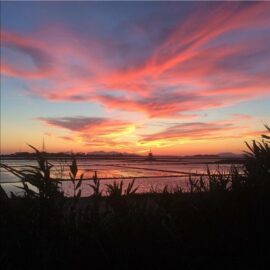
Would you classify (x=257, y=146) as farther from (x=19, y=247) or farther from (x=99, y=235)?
(x=19, y=247)

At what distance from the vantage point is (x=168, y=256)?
5.70 metres

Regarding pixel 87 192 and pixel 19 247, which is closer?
pixel 19 247

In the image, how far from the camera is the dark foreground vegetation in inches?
211

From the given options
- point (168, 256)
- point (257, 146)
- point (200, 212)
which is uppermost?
point (257, 146)

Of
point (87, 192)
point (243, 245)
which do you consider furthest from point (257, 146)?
point (87, 192)

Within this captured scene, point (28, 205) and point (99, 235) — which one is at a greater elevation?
point (28, 205)

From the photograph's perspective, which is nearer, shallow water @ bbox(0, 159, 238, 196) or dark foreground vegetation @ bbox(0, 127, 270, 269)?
dark foreground vegetation @ bbox(0, 127, 270, 269)

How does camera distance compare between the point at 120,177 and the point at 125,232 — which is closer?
the point at 125,232

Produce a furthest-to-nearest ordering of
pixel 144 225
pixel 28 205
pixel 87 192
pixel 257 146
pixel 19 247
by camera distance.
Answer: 1. pixel 87 192
2. pixel 257 146
3. pixel 144 225
4. pixel 28 205
5. pixel 19 247

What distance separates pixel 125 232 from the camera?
582 centimetres

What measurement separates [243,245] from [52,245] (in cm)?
237

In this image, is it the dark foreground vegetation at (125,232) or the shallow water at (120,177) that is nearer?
the dark foreground vegetation at (125,232)

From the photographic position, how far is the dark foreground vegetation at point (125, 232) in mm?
5363

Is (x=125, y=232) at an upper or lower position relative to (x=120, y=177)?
lower
